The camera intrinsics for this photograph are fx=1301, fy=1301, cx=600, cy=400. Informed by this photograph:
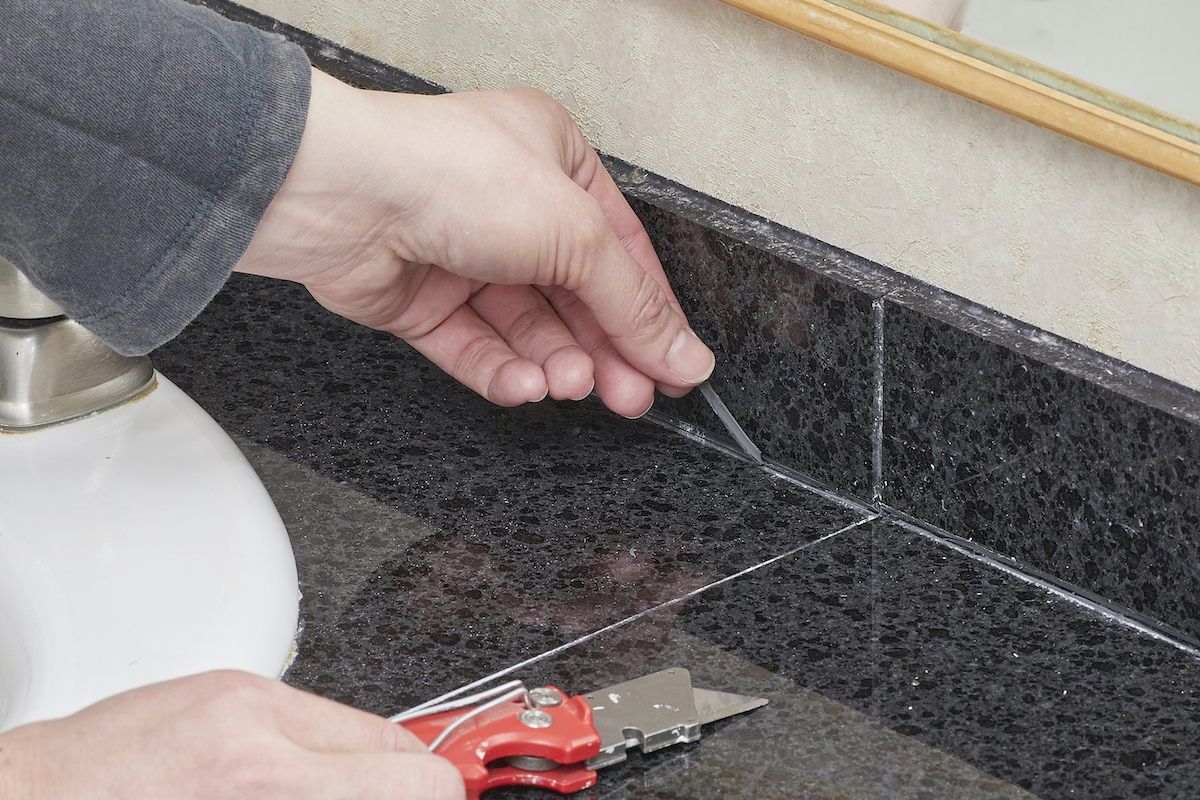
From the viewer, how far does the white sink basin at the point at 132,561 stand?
0.55m

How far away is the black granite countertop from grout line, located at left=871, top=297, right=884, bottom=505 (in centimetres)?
2

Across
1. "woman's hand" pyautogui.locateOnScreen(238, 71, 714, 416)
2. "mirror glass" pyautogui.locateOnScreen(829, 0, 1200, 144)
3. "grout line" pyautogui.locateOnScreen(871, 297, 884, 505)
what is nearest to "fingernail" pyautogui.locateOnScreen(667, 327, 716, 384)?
"woman's hand" pyautogui.locateOnScreen(238, 71, 714, 416)

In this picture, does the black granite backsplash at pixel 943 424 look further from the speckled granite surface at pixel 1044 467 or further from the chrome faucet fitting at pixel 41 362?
the chrome faucet fitting at pixel 41 362

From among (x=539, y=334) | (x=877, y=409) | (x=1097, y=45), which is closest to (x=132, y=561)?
(x=539, y=334)

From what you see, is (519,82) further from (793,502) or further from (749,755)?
(749,755)

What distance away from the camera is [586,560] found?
0.66 metres

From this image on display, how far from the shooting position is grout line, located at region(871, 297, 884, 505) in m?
0.68

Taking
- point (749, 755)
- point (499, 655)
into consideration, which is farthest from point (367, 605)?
point (749, 755)

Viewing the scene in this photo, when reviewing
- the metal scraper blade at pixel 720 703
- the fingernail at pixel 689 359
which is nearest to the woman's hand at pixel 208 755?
the metal scraper blade at pixel 720 703

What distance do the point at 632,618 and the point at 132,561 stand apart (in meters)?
0.24

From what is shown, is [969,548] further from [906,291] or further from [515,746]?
[515,746]

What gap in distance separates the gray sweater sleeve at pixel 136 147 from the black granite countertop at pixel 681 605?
0.14 metres

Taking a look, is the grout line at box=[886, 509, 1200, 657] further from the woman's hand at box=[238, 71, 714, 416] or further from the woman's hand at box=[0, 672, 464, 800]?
the woman's hand at box=[0, 672, 464, 800]

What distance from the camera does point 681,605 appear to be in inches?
24.7
